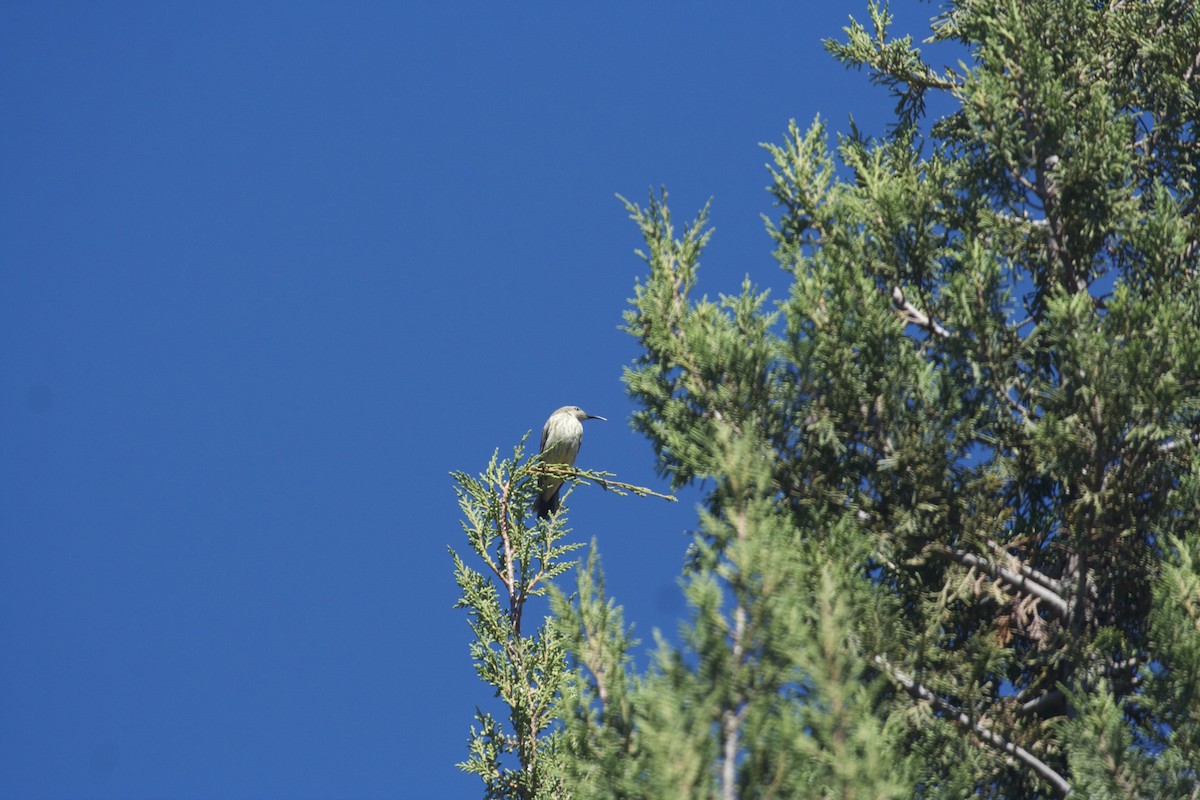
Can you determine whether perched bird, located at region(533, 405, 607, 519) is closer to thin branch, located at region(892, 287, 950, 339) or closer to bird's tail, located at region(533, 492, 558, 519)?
bird's tail, located at region(533, 492, 558, 519)

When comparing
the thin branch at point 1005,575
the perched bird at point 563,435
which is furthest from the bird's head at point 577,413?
the thin branch at point 1005,575

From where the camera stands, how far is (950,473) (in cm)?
619

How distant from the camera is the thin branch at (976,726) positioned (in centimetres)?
565

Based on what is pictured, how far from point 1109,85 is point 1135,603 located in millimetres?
3378

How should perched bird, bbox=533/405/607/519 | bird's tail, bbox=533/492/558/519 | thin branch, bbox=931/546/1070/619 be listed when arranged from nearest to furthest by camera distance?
thin branch, bbox=931/546/1070/619, bird's tail, bbox=533/492/558/519, perched bird, bbox=533/405/607/519

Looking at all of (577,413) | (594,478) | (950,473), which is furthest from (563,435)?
(950,473)

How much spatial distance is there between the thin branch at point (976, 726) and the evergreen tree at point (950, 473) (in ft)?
0.05

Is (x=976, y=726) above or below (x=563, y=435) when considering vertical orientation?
below

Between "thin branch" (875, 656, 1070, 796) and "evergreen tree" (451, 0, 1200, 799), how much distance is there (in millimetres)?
16

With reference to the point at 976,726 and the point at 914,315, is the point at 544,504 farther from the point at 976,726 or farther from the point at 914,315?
the point at 976,726

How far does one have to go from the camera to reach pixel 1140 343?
5684 mm

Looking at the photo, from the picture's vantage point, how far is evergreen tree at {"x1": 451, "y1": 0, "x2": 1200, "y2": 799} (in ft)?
15.3

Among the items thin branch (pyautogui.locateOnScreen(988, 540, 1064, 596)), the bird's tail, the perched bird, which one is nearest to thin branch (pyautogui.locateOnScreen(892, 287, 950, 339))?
thin branch (pyautogui.locateOnScreen(988, 540, 1064, 596))

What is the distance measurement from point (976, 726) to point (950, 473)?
4.05ft
